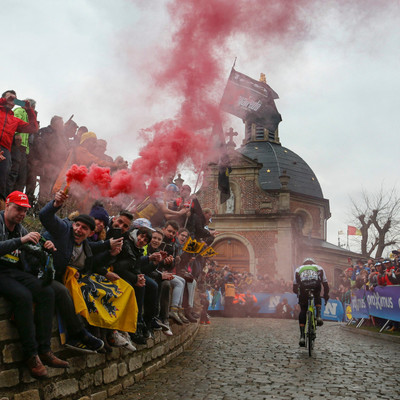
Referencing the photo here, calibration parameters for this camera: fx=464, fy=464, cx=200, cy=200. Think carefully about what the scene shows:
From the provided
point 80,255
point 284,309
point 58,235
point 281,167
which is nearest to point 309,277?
point 80,255

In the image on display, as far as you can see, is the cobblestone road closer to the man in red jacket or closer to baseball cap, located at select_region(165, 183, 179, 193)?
baseball cap, located at select_region(165, 183, 179, 193)

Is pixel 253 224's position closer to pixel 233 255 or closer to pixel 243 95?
pixel 233 255

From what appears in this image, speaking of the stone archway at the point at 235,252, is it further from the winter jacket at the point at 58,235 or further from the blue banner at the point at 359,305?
the winter jacket at the point at 58,235

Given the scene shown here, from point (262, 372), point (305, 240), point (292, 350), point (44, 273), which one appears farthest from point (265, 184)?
point (44, 273)

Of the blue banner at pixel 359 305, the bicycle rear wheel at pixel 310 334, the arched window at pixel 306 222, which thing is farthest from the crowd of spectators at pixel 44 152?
the arched window at pixel 306 222

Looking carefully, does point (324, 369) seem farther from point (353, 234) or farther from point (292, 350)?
point (353, 234)

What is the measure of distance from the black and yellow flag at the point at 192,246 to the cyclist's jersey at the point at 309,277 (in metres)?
2.10

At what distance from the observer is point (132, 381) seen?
5.68 m

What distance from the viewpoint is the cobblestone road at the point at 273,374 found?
5225mm

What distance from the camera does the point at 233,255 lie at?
35.4 metres

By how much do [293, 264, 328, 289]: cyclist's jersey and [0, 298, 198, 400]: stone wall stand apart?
3.79 metres

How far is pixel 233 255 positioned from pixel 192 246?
26183 mm

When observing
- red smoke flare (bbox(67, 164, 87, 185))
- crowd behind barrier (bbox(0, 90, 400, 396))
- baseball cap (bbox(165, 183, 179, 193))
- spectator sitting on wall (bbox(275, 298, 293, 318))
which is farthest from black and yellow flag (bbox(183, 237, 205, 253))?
spectator sitting on wall (bbox(275, 298, 293, 318))

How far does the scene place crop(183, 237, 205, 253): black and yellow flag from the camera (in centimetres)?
946
